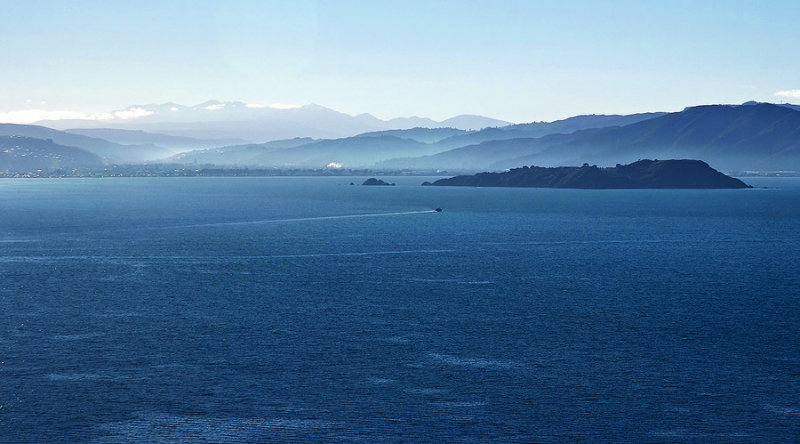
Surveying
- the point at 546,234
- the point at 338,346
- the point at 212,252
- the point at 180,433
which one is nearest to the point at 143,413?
the point at 180,433

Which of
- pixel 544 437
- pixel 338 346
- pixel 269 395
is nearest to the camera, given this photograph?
pixel 544 437

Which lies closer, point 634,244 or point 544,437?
point 544,437

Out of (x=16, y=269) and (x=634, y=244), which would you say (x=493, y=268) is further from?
(x=16, y=269)

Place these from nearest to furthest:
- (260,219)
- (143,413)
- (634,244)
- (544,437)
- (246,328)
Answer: (544,437)
(143,413)
(246,328)
(634,244)
(260,219)

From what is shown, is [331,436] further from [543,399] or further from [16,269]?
[16,269]

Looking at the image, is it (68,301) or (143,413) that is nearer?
(143,413)

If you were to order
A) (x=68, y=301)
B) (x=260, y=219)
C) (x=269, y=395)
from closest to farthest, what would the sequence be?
(x=269, y=395) < (x=68, y=301) < (x=260, y=219)

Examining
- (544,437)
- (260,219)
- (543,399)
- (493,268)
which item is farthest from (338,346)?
(260,219)
